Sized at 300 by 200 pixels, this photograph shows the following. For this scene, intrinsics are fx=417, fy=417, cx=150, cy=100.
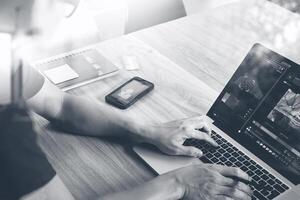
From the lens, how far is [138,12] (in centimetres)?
226

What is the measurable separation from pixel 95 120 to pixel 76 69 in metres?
0.29

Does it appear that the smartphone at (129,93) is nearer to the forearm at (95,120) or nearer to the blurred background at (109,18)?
the forearm at (95,120)

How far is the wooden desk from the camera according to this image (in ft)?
3.75

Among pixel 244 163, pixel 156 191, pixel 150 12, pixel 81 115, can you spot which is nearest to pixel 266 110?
pixel 244 163

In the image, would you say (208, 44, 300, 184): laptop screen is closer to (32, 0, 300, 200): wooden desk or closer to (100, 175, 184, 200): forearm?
(32, 0, 300, 200): wooden desk

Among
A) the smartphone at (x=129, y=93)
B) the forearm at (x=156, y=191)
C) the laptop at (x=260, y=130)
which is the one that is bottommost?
the smartphone at (x=129, y=93)

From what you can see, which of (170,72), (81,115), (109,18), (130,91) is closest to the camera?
(81,115)

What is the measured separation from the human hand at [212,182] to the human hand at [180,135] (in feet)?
0.26

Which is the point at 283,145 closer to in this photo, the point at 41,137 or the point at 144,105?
the point at 144,105

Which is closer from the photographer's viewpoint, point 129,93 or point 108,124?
point 108,124

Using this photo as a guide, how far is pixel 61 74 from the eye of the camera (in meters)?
1.47

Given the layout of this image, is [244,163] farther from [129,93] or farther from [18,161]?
[18,161]

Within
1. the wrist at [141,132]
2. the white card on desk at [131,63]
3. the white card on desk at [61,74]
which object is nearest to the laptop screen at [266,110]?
the wrist at [141,132]

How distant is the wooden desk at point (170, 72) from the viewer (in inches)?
45.0
